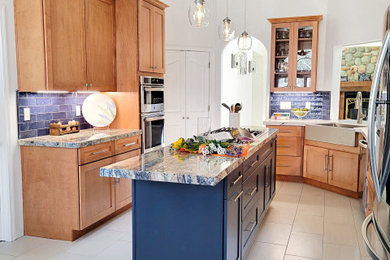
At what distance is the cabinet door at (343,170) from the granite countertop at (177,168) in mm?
2702

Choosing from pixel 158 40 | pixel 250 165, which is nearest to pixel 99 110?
pixel 158 40

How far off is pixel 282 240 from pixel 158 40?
121 inches

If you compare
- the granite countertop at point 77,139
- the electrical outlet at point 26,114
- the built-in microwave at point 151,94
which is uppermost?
the built-in microwave at point 151,94

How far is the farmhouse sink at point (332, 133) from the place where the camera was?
15.6 feet

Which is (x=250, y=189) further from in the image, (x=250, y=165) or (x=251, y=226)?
(x=251, y=226)

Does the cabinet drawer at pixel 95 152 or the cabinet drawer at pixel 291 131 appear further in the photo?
the cabinet drawer at pixel 291 131

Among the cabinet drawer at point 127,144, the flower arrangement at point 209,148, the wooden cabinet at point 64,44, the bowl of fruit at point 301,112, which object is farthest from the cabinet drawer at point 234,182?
the bowl of fruit at point 301,112

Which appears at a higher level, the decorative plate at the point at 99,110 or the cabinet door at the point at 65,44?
the cabinet door at the point at 65,44

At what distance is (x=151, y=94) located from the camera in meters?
4.74

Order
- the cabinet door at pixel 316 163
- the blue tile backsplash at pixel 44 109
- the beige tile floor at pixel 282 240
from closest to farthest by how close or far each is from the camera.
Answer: the beige tile floor at pixel 282 240 < the blue tile backsplash at pixel 44 109 < the cabinet door at pixel 316 163

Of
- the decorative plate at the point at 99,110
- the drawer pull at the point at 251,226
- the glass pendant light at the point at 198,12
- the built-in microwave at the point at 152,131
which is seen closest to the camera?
the glass pendant light at the point at 198,12

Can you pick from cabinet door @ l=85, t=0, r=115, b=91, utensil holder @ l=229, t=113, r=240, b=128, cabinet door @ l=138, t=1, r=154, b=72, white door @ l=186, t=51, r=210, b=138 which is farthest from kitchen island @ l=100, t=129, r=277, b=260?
white door @ l=186, t=51, r=210, b=138

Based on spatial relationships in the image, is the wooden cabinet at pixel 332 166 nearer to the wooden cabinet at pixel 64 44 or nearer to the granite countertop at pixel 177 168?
the granite countertop at pixel 177 168

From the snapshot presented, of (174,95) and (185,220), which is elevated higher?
(174,95)
